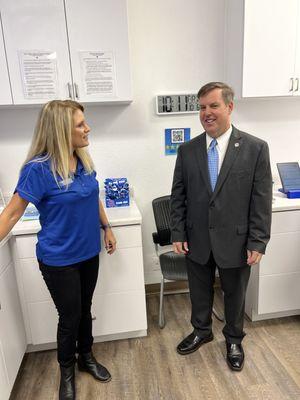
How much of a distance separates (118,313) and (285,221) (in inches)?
48.6

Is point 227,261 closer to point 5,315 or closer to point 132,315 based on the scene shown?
point 132,315

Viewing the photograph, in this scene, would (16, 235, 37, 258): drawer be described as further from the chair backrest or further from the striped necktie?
the striped necktie

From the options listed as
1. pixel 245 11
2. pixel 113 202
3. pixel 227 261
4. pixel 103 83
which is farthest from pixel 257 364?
pixel 245 11

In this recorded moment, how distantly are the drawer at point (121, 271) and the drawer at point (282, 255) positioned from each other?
829mm

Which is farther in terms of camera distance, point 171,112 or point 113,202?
point 171,112

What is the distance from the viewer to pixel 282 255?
212cm

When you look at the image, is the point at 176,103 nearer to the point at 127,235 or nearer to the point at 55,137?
the point at 127,235

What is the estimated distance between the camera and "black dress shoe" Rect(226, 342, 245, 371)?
1836 millimetres

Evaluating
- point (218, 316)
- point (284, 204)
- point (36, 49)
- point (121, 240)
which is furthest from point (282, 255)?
point (36, 49)

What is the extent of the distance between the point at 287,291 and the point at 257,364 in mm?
553

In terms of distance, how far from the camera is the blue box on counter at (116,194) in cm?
220

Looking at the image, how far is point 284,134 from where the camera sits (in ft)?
8.52

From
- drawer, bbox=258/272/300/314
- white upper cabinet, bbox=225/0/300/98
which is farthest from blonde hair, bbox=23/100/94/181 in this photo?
drawer, bbox=258/272/300/314

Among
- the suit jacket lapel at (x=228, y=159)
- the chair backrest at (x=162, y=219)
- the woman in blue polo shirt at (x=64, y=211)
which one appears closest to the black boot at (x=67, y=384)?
the woman in blue polo shirt at (x=64, y=211)
